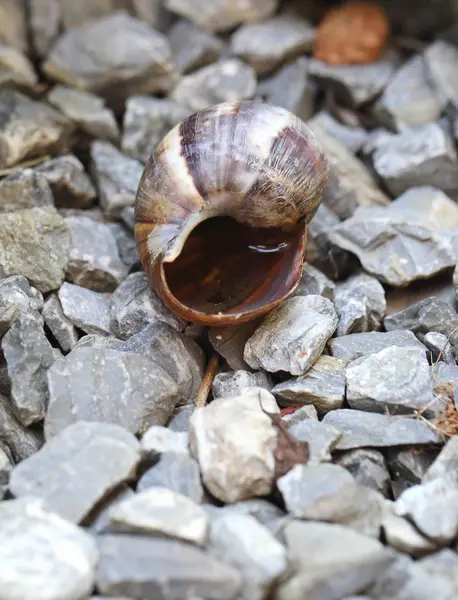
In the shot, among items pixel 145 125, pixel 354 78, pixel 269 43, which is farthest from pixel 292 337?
pixel 269 43

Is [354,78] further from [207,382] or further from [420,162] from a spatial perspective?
[207,382]

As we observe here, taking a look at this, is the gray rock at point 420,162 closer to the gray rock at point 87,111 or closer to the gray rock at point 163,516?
the gray rock at point 87,111

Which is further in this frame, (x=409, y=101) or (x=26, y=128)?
(x=409, y=101)

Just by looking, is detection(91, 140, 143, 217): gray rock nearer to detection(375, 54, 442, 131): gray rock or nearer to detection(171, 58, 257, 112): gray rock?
detection(171, 58, 257, 112): gray rock

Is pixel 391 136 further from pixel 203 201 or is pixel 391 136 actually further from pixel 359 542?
pixel 359 542

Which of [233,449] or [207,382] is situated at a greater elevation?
[233,449]

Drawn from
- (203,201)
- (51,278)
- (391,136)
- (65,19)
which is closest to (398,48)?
(391,136)

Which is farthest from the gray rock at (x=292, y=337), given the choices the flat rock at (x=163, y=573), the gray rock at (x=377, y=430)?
the flat rock at (x=163, y=573)
